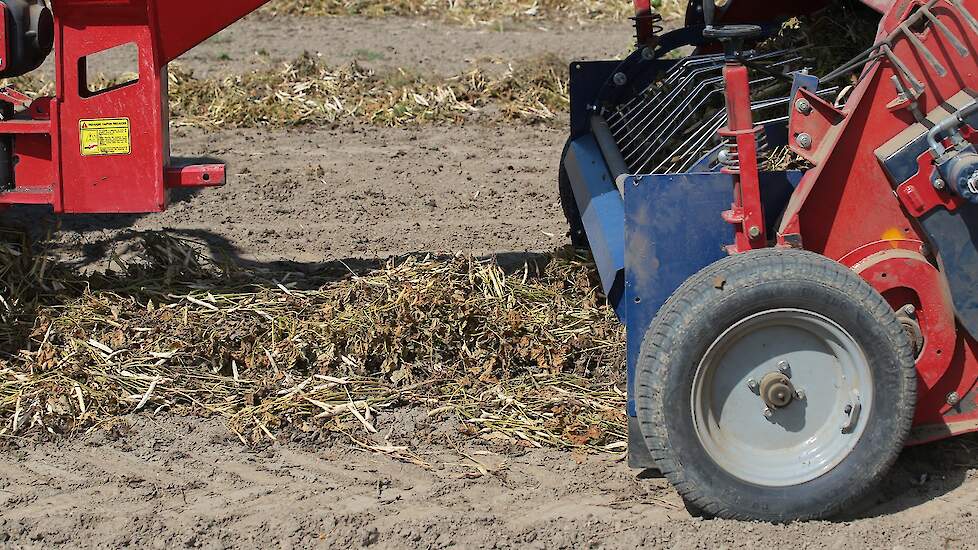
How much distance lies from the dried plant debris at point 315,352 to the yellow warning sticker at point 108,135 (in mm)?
813

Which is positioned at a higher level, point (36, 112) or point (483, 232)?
point (36, 112)

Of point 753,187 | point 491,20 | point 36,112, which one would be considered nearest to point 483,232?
point 36,112

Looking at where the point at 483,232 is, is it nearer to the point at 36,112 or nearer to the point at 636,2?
the point at 636,2

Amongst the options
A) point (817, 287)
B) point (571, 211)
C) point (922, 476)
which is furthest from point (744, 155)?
point (571, 211)

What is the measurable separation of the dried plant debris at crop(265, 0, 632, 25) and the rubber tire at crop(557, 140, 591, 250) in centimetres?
637

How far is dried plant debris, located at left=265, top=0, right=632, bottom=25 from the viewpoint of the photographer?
1229cm

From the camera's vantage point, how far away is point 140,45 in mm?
4645

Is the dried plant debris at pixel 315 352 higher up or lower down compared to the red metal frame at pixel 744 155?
lower down

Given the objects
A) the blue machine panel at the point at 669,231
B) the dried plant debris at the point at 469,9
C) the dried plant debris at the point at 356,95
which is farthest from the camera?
the dried plant debris at the point at 469,9

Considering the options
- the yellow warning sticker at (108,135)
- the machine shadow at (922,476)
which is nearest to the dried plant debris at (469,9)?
the yellow warning sticker at (108,135)

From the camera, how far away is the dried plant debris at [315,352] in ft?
15.5

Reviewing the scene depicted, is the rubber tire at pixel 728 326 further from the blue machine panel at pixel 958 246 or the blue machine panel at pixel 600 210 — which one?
the blue machine panel at pixel 600 210

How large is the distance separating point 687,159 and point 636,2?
857 millimetres

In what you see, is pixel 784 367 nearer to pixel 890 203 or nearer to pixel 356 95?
pixel 890 203
